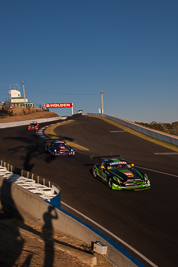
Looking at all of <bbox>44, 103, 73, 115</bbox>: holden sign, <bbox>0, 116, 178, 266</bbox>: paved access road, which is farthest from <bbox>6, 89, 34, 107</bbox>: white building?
<bbox>0, 116, 178, 266</bbox>: paved access road

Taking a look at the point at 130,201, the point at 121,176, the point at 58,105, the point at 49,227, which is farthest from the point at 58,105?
the point at 49,227

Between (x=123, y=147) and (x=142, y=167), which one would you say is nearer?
(x=142, y=167)

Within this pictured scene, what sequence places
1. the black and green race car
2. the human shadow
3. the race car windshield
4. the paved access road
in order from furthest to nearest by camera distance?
the race car windshield
the black and green race car
the paved access road
the human shadow

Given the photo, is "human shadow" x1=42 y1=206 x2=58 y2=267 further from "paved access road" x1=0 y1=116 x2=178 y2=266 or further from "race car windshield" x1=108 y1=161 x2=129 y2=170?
"race car windshield" x1=108 y1=161 x2=129 y2=170

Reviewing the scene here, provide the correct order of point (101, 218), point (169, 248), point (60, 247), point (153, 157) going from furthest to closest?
point (153, 157), point (101, 218), point (169, 248), point (60, 247)

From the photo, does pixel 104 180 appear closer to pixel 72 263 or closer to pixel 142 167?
pixel 142 167

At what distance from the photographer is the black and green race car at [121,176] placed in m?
12.0

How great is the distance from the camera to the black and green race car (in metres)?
12.0

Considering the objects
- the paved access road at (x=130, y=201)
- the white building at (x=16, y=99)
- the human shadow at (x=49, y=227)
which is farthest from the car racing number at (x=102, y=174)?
the white building at (x=16, y=99)

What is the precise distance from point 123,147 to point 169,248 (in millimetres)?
22270

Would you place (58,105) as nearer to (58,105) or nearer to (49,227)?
(58,105)

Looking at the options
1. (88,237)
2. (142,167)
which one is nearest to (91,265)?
(88,237)

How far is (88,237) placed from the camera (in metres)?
6.74

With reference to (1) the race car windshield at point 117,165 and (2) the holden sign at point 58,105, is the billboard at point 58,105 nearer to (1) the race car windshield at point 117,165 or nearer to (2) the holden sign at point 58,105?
(2) the holden sign at point 58,105
